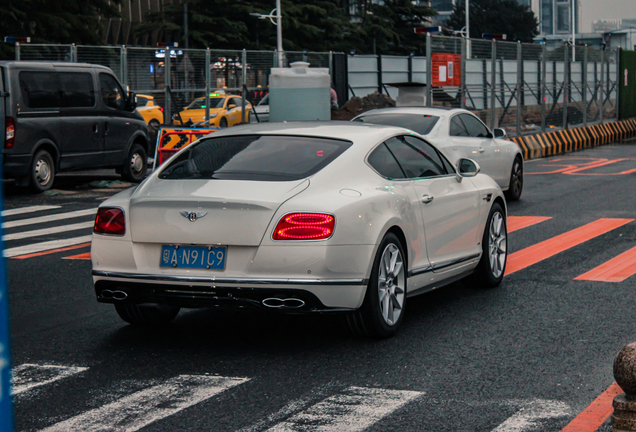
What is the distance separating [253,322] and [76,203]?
907 cm

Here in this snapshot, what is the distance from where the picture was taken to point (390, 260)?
6426 millimetres

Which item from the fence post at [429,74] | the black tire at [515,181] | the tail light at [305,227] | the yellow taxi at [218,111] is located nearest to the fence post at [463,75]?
the fence post at [429,74]

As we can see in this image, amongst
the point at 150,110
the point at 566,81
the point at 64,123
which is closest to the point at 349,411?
the point at 64,123

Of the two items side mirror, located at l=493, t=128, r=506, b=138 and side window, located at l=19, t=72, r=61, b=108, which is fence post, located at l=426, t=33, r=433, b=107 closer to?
side mirror, located at l=493, t=128, r=506, b=138

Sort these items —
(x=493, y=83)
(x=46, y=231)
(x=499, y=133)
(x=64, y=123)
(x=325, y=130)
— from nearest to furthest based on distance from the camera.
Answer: (x=325, y=130), (x=46, y=231), (x=499, y=133), (x=64, y=123), (x=493, y=83)

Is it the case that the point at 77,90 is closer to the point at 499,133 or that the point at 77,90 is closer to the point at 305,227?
the point at 499,133

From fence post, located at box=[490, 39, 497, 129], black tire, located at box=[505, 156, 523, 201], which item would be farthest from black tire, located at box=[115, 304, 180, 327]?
fence post, located at box=[490, 39, 497, 129]

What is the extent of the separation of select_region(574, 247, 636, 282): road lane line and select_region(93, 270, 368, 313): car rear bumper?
3.25m

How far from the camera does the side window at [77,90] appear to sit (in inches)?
666

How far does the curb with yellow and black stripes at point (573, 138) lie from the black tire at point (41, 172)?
1236cm

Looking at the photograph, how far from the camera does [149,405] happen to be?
16.4 ft

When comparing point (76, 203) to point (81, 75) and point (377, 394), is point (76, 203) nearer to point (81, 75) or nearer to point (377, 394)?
point (81, 75)

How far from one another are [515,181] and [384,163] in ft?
28.3

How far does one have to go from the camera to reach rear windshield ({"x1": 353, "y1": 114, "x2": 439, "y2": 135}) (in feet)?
44.2
